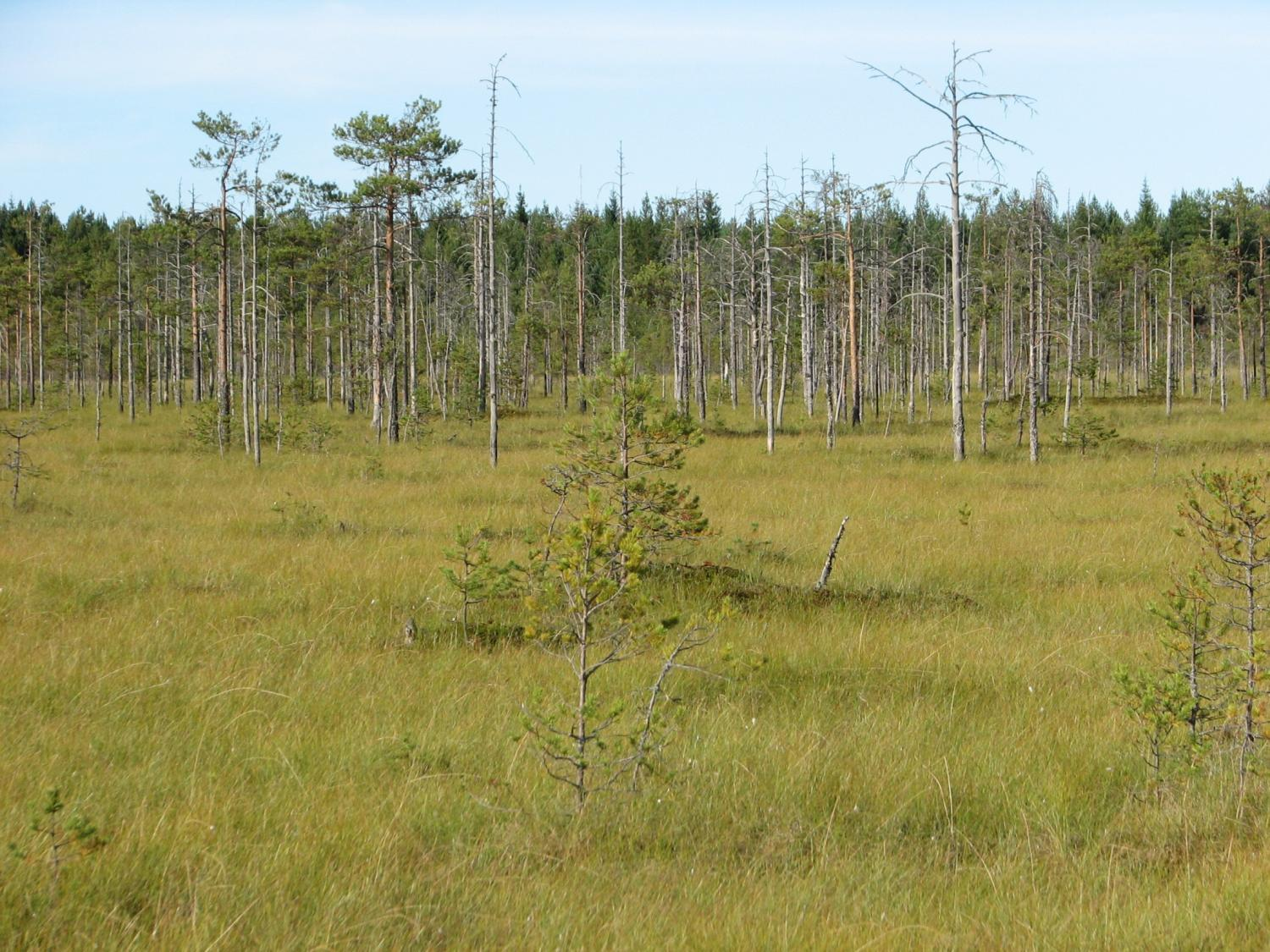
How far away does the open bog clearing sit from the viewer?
3.32m

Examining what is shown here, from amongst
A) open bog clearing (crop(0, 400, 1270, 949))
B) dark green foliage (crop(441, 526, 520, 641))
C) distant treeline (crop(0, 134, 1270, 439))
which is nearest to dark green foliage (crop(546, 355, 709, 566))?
open bog clearing (crop(0, 400, 1270, 949))

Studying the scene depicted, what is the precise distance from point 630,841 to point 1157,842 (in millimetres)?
2180

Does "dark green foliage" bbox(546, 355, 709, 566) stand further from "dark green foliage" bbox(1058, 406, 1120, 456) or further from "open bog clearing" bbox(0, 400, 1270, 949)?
"dark green foliage" bbox(1058, 406, 1120, 456)

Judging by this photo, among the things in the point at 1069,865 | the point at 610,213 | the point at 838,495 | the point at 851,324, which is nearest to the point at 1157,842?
the point at 1069,865

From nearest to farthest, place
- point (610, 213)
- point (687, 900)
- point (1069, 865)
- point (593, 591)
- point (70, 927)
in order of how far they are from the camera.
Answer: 1. point (70, 927)
2. point (687, 900)
3. point (1069, 865)
4. point (593, 591)
5. point (610, 213)

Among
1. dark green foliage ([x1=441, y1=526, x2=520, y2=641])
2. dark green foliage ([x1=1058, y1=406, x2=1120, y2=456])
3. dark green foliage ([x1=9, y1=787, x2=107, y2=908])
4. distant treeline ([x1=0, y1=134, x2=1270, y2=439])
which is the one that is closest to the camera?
dark green foliage ([x1=9, y1=787, x2=107, y2=908])

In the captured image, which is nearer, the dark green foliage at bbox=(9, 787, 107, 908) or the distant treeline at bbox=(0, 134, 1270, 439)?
the dark green foliage at bbox=(9, 787, 107, 908)

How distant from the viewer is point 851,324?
29891 mm

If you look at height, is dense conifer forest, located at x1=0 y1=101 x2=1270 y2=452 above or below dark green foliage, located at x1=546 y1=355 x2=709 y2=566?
above

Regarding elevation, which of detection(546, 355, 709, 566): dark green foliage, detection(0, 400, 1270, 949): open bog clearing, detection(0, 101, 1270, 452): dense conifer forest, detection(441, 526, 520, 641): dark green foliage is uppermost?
detection(0, 101, 1270, 452): dense conifer forest

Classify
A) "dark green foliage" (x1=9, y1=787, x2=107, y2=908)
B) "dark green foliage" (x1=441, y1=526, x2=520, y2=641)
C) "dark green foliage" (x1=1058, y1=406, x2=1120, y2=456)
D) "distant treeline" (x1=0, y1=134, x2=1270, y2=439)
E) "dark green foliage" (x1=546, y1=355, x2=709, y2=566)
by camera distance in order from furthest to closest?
"distant treeline" (x1=0, y1=134, x2=1270, y2=439) < "dark green foliage" (x1=1058, y1=406, x2=1120, y2=456) < "dark green foliage" (x1=546, y1=355, x2=709, y2=566) < "dark green foliage" (x1=441, y1=526, x2=520, y2=641) < "dark green foliage" (x1=9, y1=787, x2=107, y2=908)

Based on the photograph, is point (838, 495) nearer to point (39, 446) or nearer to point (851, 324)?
point (851, 324)

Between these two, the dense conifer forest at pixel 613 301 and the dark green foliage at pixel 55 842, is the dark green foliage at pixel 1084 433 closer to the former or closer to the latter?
the dense conifer forest at pixel 613 301

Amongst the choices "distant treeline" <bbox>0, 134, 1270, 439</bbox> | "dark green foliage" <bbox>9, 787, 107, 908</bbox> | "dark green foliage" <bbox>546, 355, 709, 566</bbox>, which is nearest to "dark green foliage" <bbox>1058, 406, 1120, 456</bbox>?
"distant treeline" <bbox>0, 134, 1270, 439</bbox>
